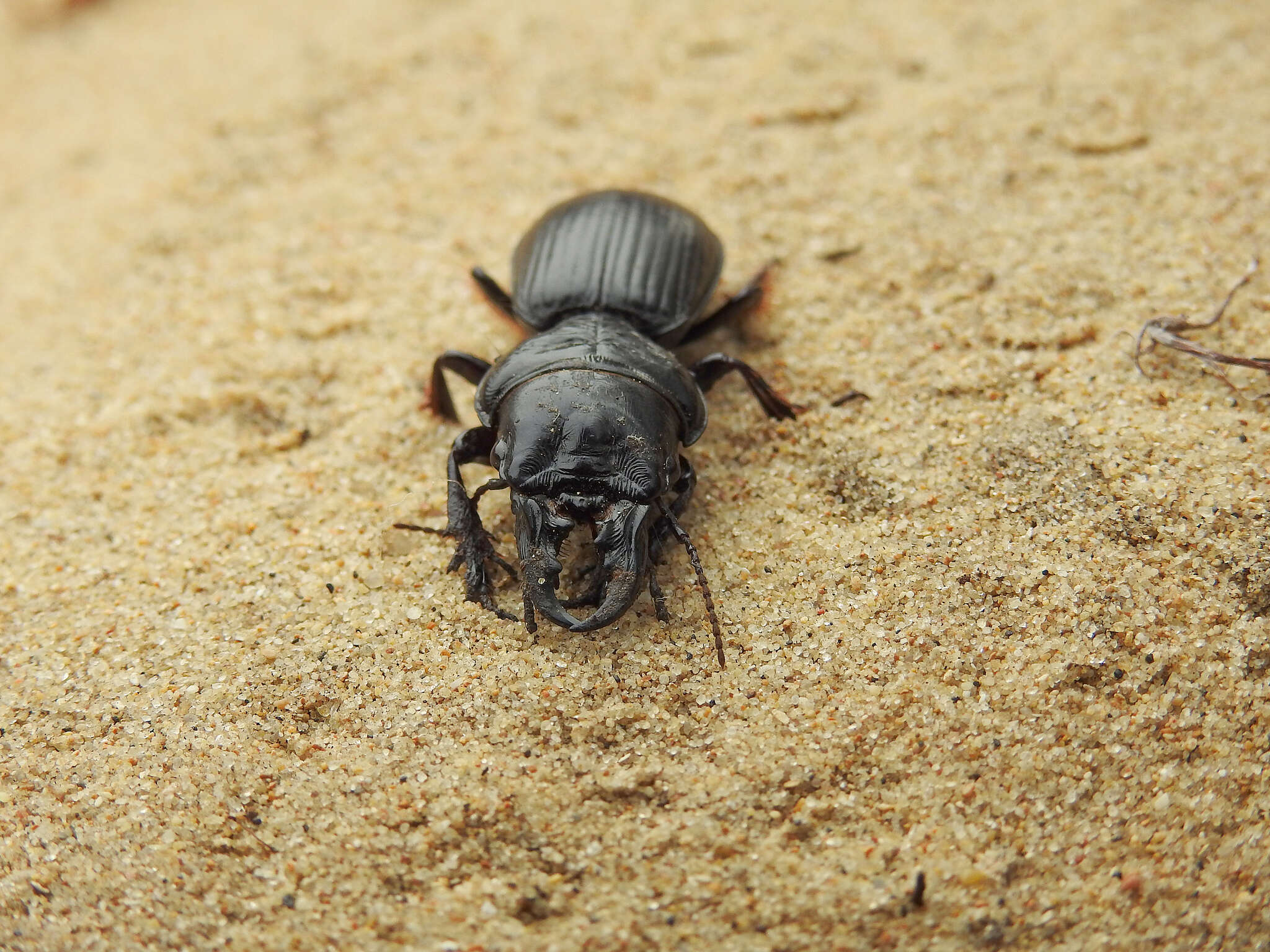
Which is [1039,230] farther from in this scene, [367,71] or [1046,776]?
[367,71]

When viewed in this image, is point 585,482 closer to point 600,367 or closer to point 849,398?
point 600,367

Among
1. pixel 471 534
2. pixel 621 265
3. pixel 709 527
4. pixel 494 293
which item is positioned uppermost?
pixel 621 265

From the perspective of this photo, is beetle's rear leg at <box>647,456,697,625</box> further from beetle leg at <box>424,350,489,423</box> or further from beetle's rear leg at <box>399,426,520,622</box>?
beetle leg at <box>424,350,489,423</box>

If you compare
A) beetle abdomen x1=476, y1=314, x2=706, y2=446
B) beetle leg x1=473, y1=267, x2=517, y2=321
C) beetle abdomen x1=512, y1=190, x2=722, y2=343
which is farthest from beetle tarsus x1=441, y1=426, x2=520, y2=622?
beetle leg x1=473, y1=267, x2=517, y2=321

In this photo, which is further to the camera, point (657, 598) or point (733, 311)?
point (733, 311)

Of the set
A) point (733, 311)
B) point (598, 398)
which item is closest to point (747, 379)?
point (733, 311)

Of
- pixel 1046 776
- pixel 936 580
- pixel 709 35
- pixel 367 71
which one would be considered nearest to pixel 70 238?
pixel 367 71
